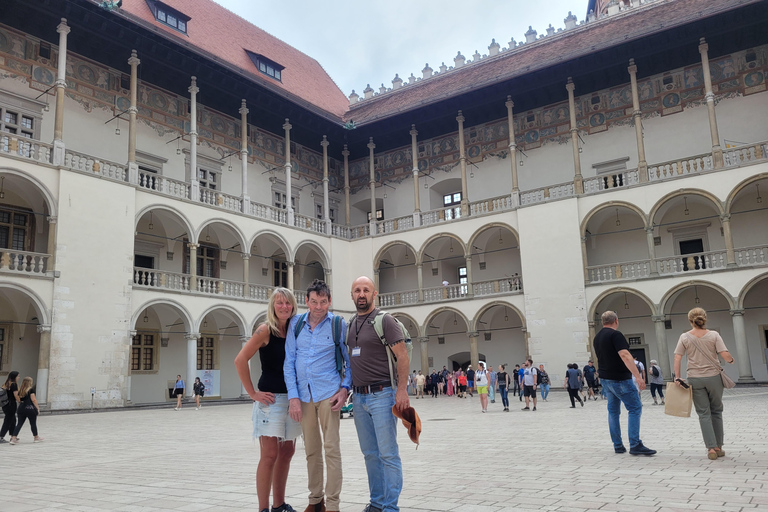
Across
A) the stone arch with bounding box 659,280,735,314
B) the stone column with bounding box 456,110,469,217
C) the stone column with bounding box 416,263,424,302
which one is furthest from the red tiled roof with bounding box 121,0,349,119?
the stone arch with bounding box 659,280,735,314

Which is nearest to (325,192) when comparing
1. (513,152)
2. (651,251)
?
(513,152)

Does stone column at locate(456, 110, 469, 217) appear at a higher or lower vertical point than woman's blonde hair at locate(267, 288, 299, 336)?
higher

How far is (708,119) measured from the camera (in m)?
23.7

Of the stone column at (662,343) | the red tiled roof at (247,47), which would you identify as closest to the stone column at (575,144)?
the stone column at (662,343)

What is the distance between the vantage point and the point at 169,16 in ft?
82.3

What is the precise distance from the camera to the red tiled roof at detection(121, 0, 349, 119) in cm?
2550

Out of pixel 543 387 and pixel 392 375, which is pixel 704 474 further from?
pixel 543 387

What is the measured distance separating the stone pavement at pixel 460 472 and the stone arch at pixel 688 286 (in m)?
12.6

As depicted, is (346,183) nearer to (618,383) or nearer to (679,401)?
(618,383)

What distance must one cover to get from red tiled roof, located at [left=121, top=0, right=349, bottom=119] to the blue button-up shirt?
801 inches

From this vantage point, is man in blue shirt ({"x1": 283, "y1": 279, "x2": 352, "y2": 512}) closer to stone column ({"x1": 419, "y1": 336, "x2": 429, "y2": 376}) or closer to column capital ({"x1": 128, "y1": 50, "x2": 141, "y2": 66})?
column capital ({"x1": 128, "y1": 50, "x2": 141, "y2": 66})

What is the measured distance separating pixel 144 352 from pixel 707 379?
828 inches

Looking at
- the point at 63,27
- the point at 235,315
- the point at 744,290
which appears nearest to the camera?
the point at 63,27

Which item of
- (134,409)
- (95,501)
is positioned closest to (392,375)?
(95,501)
